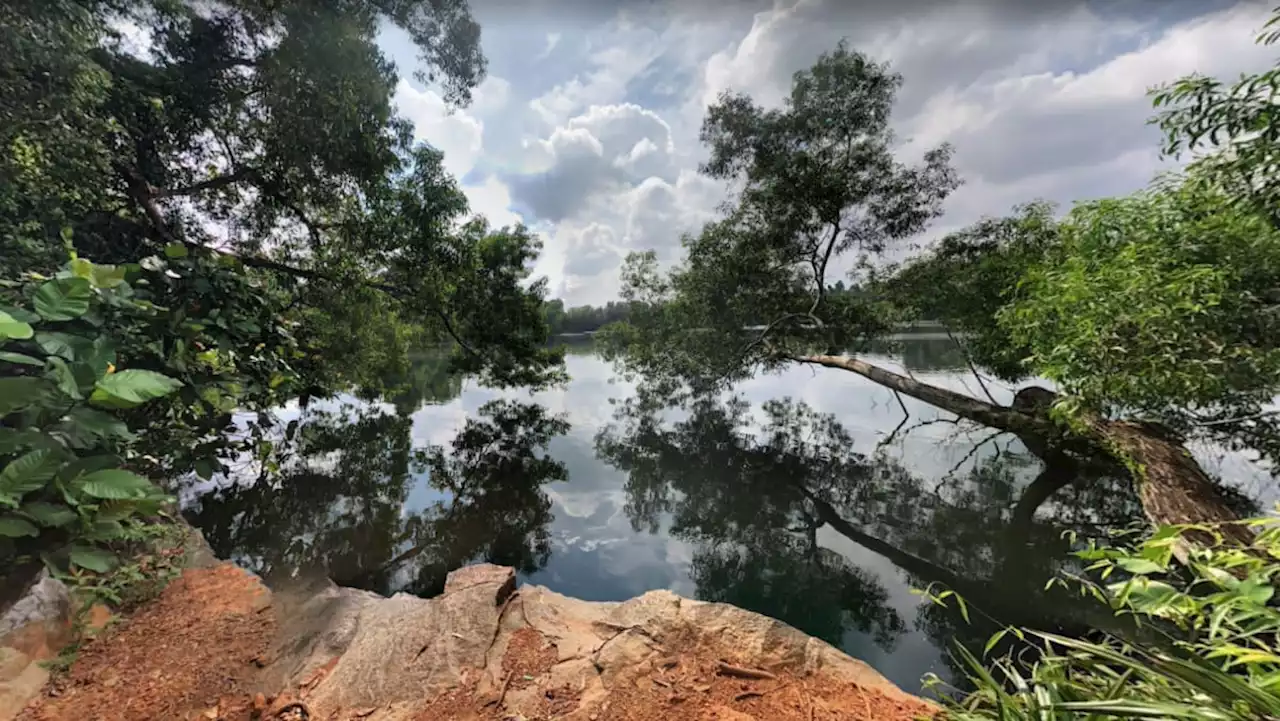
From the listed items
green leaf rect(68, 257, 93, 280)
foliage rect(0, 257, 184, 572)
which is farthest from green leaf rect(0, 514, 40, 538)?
green leaf rect(68, 257, 93, 280)

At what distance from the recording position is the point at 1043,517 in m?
4.21

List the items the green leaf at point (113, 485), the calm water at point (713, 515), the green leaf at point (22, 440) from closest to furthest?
1. the green leaf at point (22, 440)
2. the green leaf at point (113, 485)
3. the calm water at point (713, 515)

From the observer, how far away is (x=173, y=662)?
1.71 m

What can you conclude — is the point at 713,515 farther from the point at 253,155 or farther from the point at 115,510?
the point at 253,155

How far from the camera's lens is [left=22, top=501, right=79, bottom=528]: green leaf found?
1.62 m

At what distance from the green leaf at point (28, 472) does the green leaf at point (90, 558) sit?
1.10 ft

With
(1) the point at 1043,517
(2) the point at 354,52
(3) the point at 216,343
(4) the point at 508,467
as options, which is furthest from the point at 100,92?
(1) the point at 1043,517

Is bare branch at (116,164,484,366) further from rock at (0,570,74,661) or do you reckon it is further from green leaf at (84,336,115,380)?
rock at (0,570,74,661)

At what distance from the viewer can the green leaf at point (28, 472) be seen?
1.53 metres

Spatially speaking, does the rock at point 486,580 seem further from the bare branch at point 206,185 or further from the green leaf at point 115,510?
the bare branch at point 206,185

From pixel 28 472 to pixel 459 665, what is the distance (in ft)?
6.05

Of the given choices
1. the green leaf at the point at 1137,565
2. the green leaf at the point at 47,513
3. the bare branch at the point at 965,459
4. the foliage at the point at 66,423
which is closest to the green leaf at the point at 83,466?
the foliage at the point at 66,423

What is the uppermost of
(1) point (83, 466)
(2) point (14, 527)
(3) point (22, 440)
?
(3) point (22, 440)

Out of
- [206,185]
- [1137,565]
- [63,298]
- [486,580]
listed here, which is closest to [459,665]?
[486,580]
